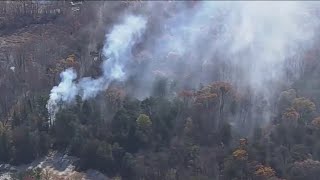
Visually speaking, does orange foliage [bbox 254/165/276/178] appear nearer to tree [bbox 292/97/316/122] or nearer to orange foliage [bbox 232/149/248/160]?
orange foliage [bbox 232/149/248/160]

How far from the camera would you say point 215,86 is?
2273 centimetres

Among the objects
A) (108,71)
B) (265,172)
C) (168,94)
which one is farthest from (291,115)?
(108,71)

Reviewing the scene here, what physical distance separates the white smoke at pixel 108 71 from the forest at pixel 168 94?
0.21ft

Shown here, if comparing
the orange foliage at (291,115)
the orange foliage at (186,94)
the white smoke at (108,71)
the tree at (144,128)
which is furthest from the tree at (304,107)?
the white smoke at (108,71)

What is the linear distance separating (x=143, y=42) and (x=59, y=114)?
30.3 ft

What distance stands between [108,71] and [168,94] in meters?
3.50

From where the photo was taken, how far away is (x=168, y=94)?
23141mm

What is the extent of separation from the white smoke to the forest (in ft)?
0.21

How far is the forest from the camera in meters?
19.3

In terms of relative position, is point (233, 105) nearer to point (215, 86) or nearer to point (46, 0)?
point (215, 86)

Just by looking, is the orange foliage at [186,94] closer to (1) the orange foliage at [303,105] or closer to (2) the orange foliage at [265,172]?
(1) the orange foliage at [303,105]

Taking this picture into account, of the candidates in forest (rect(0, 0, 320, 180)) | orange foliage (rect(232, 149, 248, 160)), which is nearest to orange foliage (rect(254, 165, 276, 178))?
forest (rect(0, 0, 320, 180))

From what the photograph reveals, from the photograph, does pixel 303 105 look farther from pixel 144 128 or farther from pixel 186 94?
pixel 144 128

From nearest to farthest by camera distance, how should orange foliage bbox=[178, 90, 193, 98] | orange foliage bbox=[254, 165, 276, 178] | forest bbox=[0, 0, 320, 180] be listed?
orange foliage bbox=[254, 165, 276, 178]
forest bbox=[0, 0, 320, 180]
orange foliage bbox=[178, 90, 193, 98]
